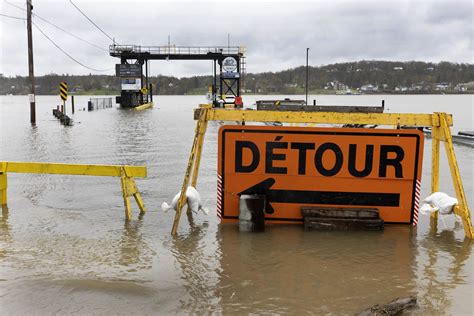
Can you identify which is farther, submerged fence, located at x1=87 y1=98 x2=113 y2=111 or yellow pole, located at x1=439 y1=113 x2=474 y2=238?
submerged fence, located at x1=87 y1=98 x2=113 y2=111

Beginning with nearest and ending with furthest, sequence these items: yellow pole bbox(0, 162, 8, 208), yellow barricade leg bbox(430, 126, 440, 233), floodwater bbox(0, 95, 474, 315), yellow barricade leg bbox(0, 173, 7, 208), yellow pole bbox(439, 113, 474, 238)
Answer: floodwater bbox(0, 95, 474, 315) → yellow pole bbox(439, 113, 474, 238) → yellow barricade leg bbox(430, 126, 440, 233) → yellow pole bbox(0, 162, 8, 208) → yellow barricade leg bbox(0, 173, 7, 208)

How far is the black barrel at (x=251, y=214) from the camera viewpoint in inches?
309

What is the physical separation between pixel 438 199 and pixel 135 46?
54.4 metres

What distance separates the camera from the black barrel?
7.85 meters

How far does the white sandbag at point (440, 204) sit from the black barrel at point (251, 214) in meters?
2.90

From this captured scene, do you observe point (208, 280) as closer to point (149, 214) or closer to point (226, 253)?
point (226, 253)

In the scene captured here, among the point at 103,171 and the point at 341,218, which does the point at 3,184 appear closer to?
the point at 103,171

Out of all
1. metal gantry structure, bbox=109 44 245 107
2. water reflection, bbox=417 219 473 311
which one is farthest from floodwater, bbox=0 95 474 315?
metal gantry structure, bbox=109 44 245 107

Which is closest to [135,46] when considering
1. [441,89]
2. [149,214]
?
[149,214]

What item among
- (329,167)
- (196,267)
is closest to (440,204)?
(329,167)

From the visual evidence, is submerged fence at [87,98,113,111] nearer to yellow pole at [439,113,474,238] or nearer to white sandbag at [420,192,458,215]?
white sandbag at [420,192,458,215]

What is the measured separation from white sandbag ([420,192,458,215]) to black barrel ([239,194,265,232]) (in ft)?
9.50

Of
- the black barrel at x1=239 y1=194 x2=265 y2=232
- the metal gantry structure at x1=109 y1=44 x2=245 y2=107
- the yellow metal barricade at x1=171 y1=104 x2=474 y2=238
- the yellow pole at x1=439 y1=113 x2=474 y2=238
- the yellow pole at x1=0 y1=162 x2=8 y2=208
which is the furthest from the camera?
the metal gantry structure at x1=109 y1=44 x2=245 y2=107

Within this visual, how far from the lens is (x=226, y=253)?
679 centimetres
